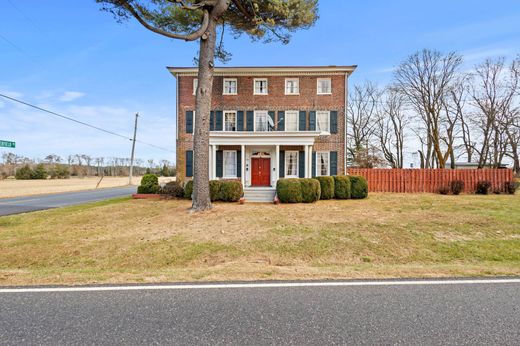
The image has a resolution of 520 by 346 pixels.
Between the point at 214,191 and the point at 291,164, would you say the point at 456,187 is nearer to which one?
the point at 291,164

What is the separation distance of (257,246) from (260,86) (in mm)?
14788

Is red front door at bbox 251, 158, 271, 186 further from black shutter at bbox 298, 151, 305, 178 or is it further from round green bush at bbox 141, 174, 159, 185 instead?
round green bush at bbox 141, 174, 159, 185

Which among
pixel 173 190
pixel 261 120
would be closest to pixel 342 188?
pixel 261 120

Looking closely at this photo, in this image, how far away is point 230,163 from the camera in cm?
1784

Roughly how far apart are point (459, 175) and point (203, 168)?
16.6m

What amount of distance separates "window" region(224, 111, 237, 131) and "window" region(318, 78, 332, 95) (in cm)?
613

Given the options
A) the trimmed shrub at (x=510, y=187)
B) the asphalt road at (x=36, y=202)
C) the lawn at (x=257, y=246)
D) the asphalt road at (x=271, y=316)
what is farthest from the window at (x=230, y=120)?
the trimmed shrub at (x=510, y=187)

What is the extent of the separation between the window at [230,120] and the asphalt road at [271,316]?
15833 millimetres

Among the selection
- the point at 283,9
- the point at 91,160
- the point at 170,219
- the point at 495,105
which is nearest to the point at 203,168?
the point at 170,219

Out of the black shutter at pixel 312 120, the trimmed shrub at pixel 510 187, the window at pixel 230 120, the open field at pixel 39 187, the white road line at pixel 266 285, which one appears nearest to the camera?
the white road line at pixel 266 285

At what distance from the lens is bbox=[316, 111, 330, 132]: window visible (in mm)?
18319

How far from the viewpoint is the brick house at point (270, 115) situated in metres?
17.8

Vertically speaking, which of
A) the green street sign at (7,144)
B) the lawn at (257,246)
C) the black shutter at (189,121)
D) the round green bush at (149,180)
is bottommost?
the lawn at (257,246)

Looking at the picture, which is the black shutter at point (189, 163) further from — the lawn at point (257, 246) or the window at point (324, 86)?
the window at point (324, 86)
